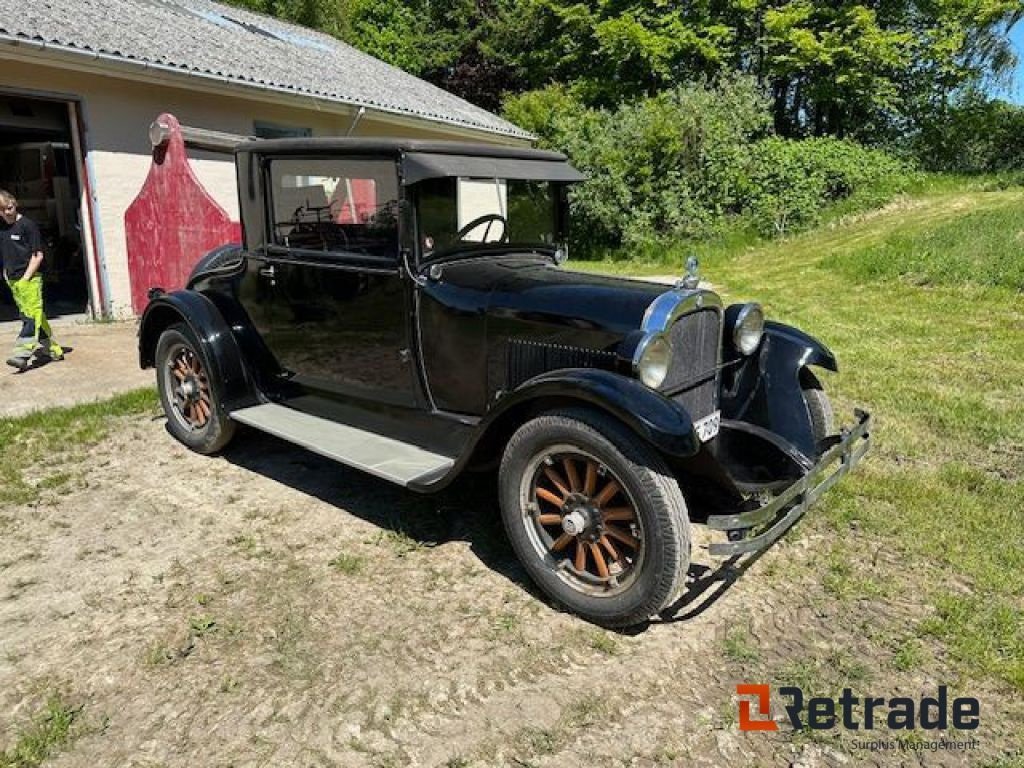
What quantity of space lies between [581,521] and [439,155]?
1.79 metres

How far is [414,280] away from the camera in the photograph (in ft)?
Answer: 11.5

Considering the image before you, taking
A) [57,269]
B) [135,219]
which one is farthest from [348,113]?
[57,269]

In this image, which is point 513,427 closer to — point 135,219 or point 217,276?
point 217,276

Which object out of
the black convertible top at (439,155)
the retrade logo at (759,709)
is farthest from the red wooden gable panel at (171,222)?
the retrade logo at (759,709)

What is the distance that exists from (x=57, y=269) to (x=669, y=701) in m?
13.1

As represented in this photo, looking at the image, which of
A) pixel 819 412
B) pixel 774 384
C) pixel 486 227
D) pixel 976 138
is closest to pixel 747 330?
pixel 774 384

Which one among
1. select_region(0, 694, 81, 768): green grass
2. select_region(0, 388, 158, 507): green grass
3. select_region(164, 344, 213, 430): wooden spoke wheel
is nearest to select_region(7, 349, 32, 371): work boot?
select_region(0, 388, 158, 507): green grass

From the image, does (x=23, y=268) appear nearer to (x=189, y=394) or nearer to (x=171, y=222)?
(x=171, y=222)

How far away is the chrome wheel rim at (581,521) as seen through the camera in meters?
2.84

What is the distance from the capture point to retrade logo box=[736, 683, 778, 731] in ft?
7.89

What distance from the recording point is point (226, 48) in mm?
10750

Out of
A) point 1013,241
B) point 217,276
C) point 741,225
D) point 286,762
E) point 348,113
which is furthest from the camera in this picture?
point 741,225

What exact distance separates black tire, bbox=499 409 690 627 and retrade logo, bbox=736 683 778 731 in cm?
39

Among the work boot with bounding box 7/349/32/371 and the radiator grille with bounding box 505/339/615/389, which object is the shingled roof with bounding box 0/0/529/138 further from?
the radiator grille with bounding box 505/339/615/389
